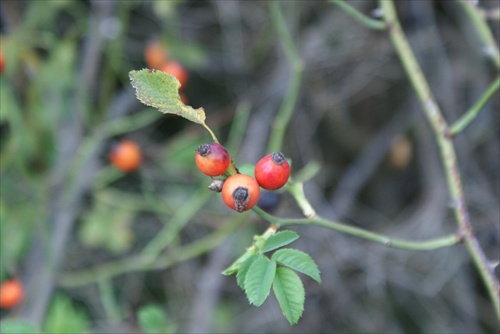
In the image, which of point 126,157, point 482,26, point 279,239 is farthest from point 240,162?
point 279,239

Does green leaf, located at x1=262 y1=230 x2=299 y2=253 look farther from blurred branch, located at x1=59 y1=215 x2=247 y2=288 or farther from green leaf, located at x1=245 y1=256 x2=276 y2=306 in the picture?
blurred branch, located at x1=59 y1=215 x2=247 y2=288

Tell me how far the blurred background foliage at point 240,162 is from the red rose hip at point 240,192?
106 cm

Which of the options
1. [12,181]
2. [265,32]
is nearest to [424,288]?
[265,32]

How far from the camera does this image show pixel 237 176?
2.50ft

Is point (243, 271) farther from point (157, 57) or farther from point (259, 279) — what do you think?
point (157, 57)

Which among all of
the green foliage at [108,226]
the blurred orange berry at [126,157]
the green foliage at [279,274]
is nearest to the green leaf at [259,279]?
the green foliage at [279,274]

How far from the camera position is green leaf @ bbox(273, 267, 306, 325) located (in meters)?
0.76

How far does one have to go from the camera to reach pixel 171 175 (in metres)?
2.23

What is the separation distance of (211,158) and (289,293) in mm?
196

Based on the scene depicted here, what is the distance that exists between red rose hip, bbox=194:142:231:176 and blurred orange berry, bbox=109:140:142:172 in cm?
119

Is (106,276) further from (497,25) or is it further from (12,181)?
(497,25)

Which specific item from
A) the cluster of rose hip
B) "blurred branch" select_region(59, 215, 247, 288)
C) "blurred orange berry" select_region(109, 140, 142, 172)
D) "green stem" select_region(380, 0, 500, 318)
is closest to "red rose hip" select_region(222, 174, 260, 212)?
the cluster of rose hip

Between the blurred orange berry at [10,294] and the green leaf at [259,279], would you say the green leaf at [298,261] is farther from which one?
the blurred orange berry at [10,294]

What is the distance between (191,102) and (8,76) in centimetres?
84
